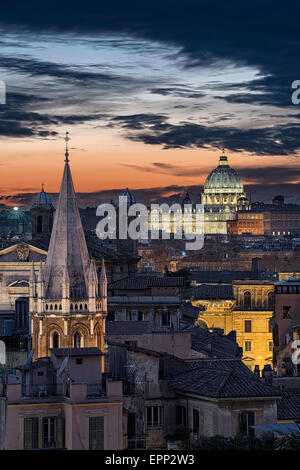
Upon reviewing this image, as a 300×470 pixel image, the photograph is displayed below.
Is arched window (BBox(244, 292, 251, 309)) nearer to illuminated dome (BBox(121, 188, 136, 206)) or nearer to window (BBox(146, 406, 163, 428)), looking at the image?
illuminated dome (BBox(121, 188, 136, 206))

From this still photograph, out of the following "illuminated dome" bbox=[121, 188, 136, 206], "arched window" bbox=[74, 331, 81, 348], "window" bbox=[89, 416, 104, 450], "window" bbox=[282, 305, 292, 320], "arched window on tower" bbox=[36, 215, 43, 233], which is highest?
"illuminated dome" bbox=[121, 188, 136, 206]

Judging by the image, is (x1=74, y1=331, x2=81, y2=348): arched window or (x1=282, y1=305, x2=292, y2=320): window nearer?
(x1=74, y1=331, x2=81, y2=348): arched window

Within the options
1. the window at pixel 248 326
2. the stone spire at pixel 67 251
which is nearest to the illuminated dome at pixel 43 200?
the window at pixel 248 326

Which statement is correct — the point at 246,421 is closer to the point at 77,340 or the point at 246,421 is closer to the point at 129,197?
the point at 77,340

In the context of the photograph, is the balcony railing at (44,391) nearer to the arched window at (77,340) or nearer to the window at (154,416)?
the window at (154,416)

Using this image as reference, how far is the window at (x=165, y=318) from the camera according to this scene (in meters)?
43.8

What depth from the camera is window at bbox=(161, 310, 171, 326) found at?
43.8 meters

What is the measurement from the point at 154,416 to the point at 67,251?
19.9ft

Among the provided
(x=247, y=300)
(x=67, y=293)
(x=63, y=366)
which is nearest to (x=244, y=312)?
(x=247, y=300)

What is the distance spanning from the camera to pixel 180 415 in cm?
2730

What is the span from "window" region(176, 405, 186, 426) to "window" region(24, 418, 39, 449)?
3474 millimetres

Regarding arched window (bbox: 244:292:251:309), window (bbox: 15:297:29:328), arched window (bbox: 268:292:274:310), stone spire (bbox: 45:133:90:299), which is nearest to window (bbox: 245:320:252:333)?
arched window (bbox: 244:292:251:309)
